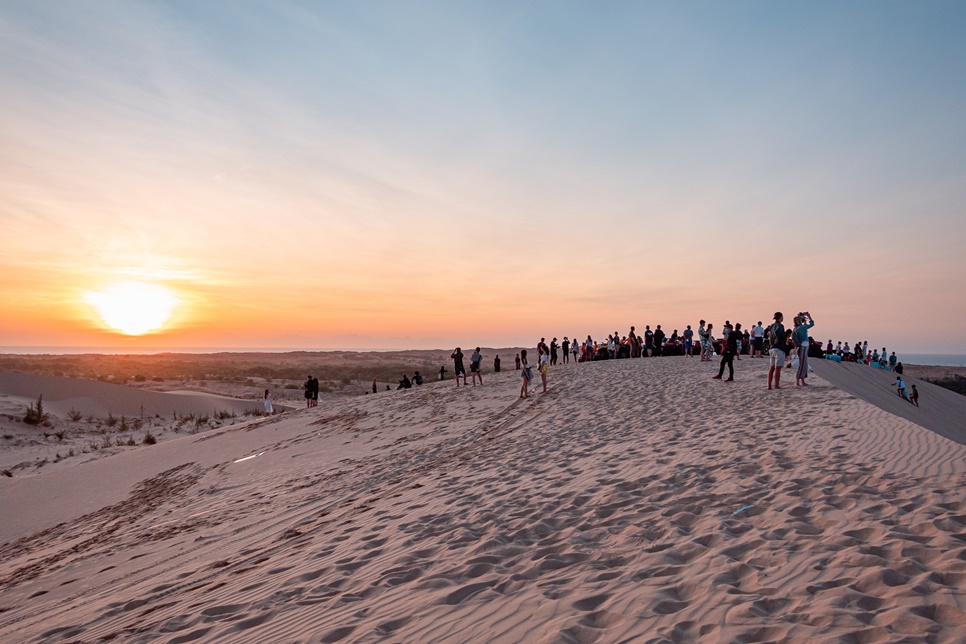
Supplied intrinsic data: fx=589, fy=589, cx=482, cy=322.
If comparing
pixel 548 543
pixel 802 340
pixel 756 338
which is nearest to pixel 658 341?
pixel 756 338

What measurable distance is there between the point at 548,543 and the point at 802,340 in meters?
13.6

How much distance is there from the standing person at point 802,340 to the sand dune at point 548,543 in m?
3.27

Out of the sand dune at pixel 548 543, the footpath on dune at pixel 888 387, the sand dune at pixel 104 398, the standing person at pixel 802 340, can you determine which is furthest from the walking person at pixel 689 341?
the sand dune at pixel 104 398

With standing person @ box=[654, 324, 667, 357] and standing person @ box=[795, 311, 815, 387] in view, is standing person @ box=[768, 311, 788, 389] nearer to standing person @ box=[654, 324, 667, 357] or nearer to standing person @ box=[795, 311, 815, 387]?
standing person @ box=[795, 311, 815, 387]

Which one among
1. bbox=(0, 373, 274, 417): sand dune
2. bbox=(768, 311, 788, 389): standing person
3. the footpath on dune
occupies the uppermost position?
bbox=(768, 311, 788, 389): standing person

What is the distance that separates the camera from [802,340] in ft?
53.7

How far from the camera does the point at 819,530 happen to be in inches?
212

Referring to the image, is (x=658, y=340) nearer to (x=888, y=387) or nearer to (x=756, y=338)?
(x=756, y=338)

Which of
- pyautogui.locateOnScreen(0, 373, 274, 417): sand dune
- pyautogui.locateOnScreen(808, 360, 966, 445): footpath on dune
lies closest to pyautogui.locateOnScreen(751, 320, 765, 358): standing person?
pyautogui.locateOnScreen(808, 360, 966, 445): footpath on dune

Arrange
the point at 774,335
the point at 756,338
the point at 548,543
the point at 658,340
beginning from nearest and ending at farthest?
the point at 548,543 → the point at 774,335 → the point at 756,338 → the point at 658,340

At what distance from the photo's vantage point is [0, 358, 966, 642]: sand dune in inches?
160

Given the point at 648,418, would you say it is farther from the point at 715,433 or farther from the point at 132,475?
the point at 132,475

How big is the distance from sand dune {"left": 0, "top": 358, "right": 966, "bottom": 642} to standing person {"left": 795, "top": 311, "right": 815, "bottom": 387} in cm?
327

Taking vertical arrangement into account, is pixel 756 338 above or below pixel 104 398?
above
